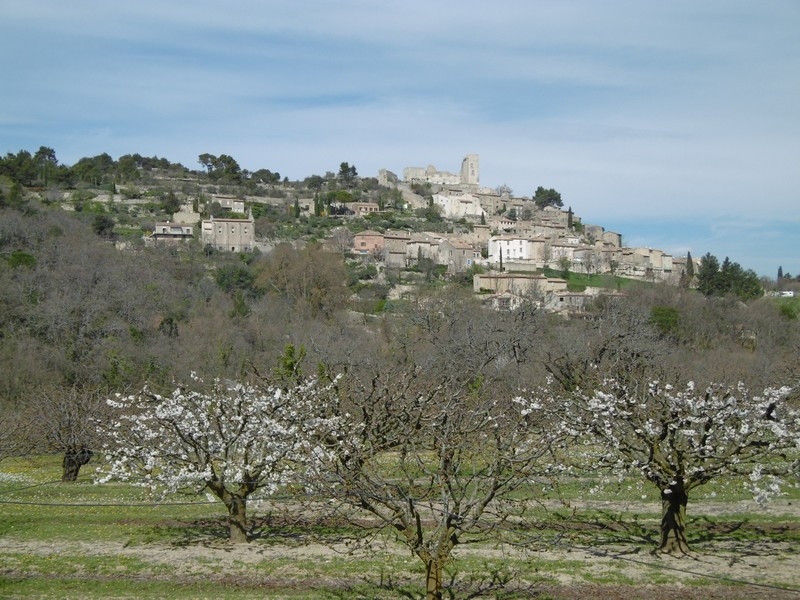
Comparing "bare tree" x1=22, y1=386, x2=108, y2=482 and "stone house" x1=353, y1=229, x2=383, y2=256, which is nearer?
"bare tree" x1=22, y1=386, x2=108, y2=482

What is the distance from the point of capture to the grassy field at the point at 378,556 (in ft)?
38.3

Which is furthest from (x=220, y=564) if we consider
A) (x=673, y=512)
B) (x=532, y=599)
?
(x=673, y=512)

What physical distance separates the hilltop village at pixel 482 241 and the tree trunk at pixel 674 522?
A: 45.0 metres

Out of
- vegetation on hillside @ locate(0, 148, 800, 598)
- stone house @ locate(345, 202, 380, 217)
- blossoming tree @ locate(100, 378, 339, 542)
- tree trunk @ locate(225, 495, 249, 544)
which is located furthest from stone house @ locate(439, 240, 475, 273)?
tree trunk @ locate(225, 495, 249, 544)

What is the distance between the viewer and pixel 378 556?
13445 mm

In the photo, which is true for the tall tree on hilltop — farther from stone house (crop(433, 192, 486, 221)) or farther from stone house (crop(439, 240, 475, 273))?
stone house (crop(439, 240, 475, 273))

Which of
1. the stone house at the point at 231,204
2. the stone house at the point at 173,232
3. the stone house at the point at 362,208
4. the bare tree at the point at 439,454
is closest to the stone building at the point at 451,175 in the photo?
the stone house at the point at 362,208

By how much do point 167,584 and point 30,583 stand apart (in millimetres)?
2268

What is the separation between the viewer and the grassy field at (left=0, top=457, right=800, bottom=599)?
11680 mm

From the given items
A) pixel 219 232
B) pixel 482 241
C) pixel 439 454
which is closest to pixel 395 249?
pixel 219 232

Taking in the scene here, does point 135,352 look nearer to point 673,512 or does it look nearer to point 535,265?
point 673,512

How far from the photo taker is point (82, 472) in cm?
2480

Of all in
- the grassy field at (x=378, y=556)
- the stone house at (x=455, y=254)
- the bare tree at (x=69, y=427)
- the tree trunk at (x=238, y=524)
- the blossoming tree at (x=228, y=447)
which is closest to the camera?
the grassy field at (x=378, y=556)

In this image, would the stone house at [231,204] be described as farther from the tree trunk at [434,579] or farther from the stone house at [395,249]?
the tree trunk at [434,579]
